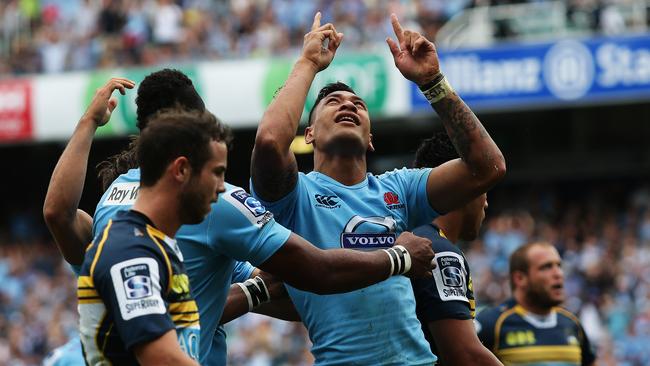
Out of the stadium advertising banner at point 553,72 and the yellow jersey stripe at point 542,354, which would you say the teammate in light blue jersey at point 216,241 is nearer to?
the yellow jersey stripe at point 542,354

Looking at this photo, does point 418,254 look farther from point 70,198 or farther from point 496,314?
point 496,314

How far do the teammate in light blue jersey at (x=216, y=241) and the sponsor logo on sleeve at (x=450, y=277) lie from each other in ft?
1.64

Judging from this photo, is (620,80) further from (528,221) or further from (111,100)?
(111,100)

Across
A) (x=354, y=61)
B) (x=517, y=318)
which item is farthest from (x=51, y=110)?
(x=517, y=318)

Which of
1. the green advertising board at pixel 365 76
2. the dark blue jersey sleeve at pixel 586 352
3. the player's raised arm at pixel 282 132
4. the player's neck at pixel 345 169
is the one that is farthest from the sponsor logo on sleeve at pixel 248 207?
the green advertising board at pixel 365 76

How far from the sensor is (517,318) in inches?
326

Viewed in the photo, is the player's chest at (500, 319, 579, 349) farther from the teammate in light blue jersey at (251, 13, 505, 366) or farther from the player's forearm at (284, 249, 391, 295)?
the player's forearm at (284, 249, 391, 295)

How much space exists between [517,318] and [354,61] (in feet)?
36.5

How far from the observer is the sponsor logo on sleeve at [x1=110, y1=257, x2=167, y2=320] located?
3.85 metres

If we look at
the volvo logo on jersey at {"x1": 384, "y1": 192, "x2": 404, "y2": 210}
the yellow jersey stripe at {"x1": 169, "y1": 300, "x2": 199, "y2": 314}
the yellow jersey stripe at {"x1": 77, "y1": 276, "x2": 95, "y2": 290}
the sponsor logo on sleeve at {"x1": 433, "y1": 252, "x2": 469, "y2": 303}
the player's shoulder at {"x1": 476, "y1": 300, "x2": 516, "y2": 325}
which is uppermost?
the volvo logo on jersey at {"x1": 384, "y1": 192, "x2": 404, "y2": 210}

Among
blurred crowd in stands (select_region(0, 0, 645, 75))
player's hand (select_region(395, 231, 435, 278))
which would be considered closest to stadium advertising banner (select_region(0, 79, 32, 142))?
blurred crowd in stands (select_region(0, 0, 645, 75))

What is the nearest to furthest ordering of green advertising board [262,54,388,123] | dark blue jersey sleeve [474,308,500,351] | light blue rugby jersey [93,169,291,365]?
light blue rugby jersey [93,169,291,365] < dark blue jersey sleeve [474,308,500,351] < green advertising board [262,54,388,123]

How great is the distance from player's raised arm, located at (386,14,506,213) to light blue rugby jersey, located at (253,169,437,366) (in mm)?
145

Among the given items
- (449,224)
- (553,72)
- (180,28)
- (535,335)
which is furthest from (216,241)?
(180,28)
